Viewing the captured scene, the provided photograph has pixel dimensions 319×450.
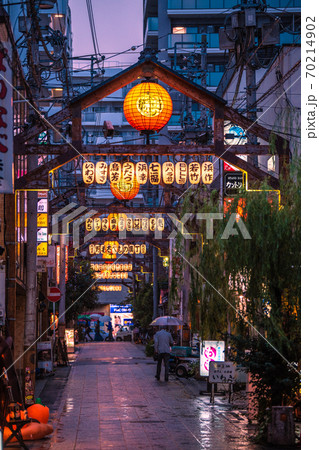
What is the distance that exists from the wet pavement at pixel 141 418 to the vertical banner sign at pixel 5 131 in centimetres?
541

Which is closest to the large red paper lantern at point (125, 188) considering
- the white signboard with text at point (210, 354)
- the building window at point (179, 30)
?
the white signboard with text at point (210, 354)

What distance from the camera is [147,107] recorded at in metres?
18.4

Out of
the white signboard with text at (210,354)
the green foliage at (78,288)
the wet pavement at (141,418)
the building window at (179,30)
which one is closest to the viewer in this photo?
the wet pavement at (141,418)

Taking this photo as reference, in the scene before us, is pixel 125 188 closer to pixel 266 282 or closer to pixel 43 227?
pixel 43 227

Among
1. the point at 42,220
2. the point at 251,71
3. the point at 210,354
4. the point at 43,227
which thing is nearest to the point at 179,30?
the point at 42,220

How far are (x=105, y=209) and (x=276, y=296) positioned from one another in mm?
19039

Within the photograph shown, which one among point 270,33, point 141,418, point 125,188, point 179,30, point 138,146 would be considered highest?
point 179,30

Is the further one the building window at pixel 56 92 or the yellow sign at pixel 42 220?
the building window at pixel 56 92

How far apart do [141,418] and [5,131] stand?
8819mm

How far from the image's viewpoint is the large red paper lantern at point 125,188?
22.8 metres

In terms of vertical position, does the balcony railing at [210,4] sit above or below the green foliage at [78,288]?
above

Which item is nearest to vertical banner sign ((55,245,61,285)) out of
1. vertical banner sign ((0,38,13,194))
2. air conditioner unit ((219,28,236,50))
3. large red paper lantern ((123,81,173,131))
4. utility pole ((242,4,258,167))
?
air conditioner unit ((219,28,236,50))

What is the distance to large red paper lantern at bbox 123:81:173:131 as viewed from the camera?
18.4 m

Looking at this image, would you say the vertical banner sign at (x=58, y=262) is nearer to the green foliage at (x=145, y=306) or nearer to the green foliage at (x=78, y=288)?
the green foliage at (x=78, y=288)
